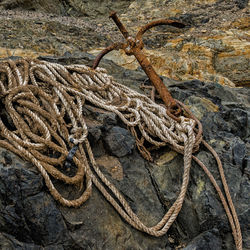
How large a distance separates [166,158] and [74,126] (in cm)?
83

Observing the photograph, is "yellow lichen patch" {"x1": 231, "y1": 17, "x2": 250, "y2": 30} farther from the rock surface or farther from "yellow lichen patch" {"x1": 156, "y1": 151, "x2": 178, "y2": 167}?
"yellow lichen patch" {"x1": 156, "y1": 151, "x2": 178, "y2": 167}

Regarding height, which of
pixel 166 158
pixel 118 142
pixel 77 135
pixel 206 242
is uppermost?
pixel 77 135

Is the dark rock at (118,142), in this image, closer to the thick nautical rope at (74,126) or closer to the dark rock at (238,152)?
the thick nautical rope at (74,126)

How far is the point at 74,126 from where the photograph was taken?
1.90 meters

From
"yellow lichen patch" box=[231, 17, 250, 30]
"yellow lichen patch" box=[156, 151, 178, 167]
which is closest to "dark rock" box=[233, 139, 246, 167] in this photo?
"yellow lichen patch" box=[156, 151, 178, 167]

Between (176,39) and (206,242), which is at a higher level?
(206,242)

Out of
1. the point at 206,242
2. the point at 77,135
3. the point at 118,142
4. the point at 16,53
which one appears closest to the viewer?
the point at 206,242

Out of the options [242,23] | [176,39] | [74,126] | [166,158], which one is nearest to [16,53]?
[74,126]

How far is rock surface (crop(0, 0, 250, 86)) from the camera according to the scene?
Answer: 5.29 meters

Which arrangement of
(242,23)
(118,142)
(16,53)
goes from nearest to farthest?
(118,142) → (16,53) → (242,23)

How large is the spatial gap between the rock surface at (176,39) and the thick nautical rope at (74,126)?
8.23ft

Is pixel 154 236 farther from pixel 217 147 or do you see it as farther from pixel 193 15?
pixel 193 15

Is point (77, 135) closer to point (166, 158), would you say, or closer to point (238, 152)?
point (166, 158)

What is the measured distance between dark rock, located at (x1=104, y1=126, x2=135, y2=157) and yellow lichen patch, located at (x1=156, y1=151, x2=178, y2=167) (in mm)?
280
